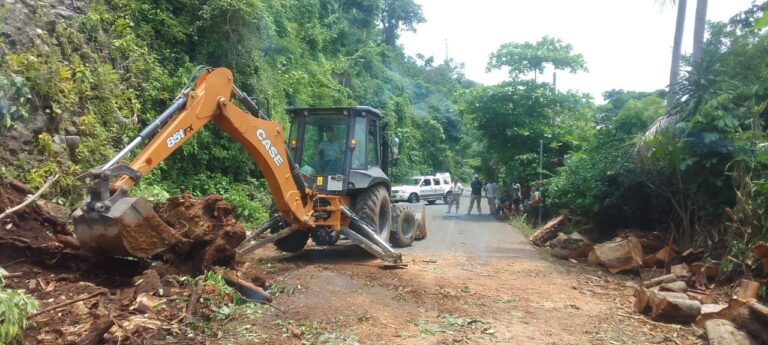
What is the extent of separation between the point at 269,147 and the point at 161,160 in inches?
73.7

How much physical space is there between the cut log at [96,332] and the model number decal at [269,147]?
11.1ft

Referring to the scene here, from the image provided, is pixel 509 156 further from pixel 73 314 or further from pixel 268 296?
pixel 73 314

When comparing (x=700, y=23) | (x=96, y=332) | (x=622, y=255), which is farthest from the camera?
(x=700, y=23)

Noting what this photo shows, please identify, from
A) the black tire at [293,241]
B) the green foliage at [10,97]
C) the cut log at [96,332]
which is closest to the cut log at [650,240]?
the black tire at [293,241]

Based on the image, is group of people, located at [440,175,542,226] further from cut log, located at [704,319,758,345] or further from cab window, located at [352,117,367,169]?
cut log, located at [704,319,758,345]

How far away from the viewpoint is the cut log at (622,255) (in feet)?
32.0

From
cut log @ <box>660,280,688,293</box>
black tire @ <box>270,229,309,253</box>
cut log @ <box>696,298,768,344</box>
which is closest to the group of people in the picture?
black tire @ <box>270,229,309,253</box>

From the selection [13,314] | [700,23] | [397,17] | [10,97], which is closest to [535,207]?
[700,23]

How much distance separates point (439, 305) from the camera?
21.7 feet

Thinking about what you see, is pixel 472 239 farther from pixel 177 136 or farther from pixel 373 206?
pixel 177 136

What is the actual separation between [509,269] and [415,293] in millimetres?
3202

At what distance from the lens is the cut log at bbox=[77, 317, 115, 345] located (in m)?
4.36

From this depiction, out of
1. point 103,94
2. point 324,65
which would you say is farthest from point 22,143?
point 324,65

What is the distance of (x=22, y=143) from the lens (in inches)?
341
